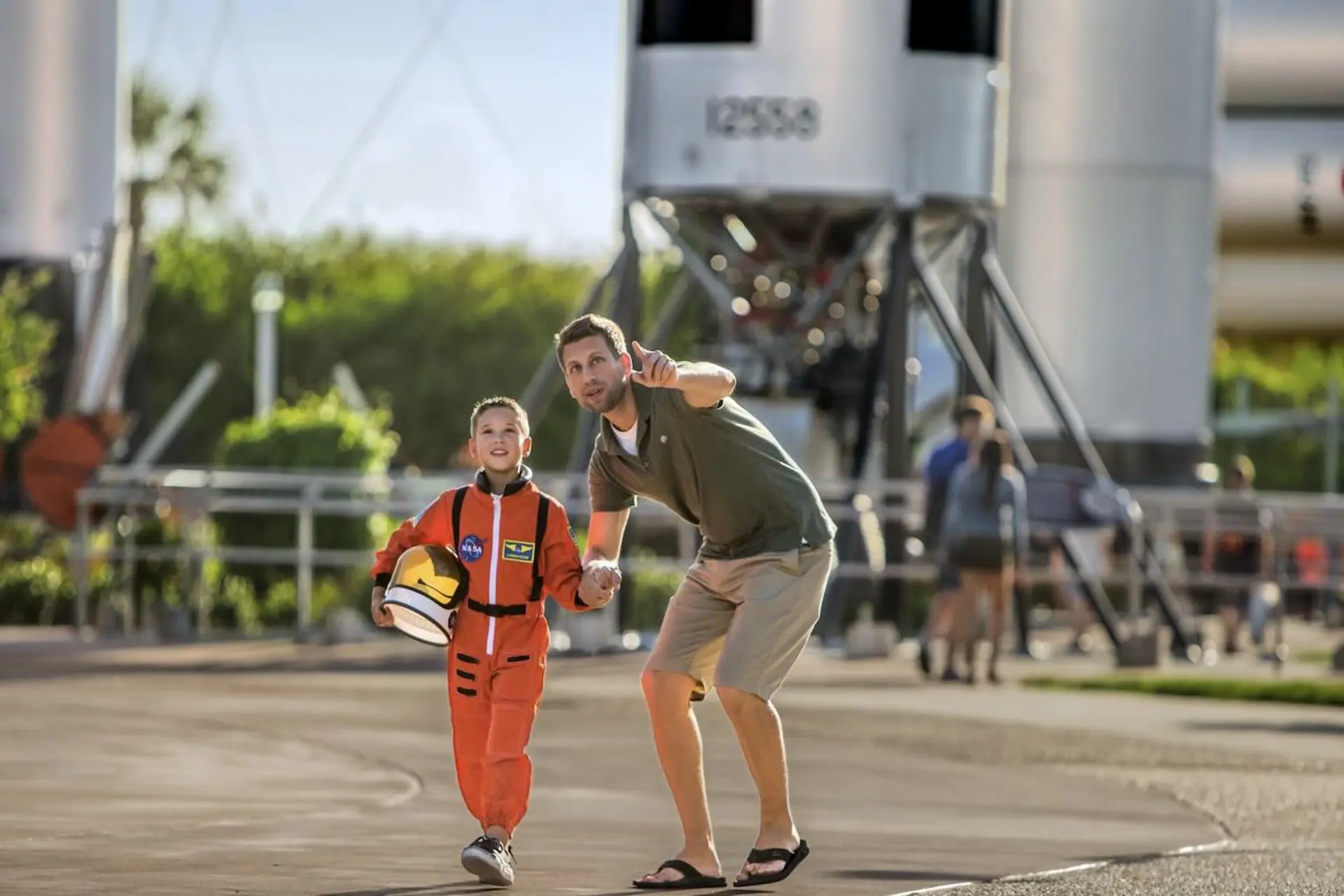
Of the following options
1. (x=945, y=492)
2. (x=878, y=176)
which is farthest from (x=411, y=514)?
(x=945, y=492)

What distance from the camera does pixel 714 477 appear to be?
8695mm

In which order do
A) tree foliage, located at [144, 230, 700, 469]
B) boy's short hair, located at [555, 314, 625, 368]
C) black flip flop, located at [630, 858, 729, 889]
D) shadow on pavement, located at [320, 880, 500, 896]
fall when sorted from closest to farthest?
shadow on pavement, located at [320, 880, 500, 896] → boy's short hair, located at [555, 314, 625, 368] → black flip flop, located at [630, 858, 729, 889] → tree foliage, located at [144, 230, 700, 469]

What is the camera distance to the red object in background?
22.9m

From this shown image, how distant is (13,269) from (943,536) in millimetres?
12218

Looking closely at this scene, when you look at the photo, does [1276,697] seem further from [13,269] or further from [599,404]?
[13,269]

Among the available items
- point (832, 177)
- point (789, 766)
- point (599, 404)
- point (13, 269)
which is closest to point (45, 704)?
point (789, 766)

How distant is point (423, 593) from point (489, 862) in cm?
80

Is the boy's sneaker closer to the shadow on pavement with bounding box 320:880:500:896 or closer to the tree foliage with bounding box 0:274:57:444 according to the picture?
the shadow on pavement with bounding box 320:880:500:896

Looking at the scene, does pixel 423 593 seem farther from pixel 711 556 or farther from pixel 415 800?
pixel 415 800

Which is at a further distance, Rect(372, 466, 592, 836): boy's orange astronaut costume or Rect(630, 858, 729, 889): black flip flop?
Rect(372, 466, 592, 836): boy's orange astronaut costume

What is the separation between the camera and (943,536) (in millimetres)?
19234

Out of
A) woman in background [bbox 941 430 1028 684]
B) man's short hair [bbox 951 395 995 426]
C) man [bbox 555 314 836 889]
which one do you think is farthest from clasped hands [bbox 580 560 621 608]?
man's short hair [bbox 951 395 995 426]

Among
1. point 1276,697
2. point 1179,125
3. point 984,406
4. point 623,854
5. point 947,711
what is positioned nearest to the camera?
point 623,854

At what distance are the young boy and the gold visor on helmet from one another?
8 centimetres
